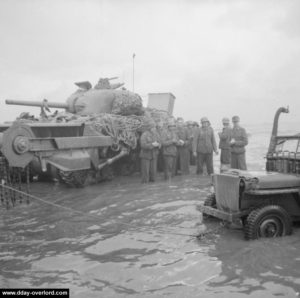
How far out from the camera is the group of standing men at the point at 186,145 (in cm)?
1238

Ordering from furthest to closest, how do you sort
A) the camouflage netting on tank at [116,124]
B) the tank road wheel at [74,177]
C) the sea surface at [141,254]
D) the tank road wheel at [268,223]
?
Result: the camouflage netting on tank at [116,124] → the tank road wheel at [74,177] → the tank road wheel at [268,223] → the sea surface at [141,254]

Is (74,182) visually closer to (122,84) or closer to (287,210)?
(122,84)

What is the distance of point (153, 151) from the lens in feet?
41.3

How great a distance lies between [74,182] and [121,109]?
11.5ft

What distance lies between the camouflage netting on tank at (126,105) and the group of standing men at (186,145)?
3.54 ft

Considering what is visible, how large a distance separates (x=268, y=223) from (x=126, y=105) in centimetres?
874

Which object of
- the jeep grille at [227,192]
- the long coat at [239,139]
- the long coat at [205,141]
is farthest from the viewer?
the long coat at [205,141]

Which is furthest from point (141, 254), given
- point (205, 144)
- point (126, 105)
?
point (126, 105)

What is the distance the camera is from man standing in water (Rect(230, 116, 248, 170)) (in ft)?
40.5

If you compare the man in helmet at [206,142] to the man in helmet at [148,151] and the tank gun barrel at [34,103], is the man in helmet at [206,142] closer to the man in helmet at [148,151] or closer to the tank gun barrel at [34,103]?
the man in helmet at [148,151]

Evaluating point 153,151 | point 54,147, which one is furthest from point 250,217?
point 153,151

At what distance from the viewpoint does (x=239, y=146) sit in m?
12.4

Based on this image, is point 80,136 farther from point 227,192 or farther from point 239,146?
point 227,192

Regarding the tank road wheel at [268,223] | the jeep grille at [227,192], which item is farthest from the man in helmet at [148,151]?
the tank road wheel at [268,223]
